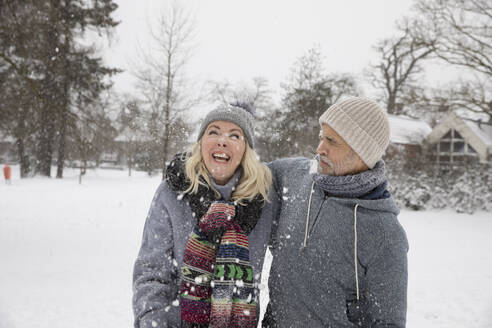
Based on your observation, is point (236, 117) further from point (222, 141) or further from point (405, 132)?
point (405, 132)

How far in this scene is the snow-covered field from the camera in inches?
170

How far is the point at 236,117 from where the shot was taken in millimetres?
1919

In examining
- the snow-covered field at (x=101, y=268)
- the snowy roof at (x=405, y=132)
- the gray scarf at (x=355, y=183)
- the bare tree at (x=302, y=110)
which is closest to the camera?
the gray scarf at (x=355, y=183)

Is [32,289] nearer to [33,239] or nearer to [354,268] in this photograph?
[33,239]

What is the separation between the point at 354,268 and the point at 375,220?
25 centimetres

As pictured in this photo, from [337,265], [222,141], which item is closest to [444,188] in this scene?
[337,265]

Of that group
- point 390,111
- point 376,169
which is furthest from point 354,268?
point 390,111

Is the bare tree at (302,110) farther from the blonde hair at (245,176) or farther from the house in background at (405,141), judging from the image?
the house in background at (405,141)

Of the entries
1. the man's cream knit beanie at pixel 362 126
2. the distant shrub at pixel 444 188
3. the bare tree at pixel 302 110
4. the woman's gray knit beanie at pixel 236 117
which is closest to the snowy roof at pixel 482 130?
the distant shrub at pixel 444 188

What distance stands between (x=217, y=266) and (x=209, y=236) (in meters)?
0.17

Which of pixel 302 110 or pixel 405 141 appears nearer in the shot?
pixel 302 110

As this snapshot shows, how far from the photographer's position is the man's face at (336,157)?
1658mm

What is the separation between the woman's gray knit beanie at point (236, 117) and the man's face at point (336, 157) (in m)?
0.47

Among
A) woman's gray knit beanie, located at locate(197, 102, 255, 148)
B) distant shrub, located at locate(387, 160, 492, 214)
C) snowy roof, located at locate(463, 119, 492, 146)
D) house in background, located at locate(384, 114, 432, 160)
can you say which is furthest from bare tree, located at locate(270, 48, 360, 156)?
snowy roof, located at locate(463, 119, 492, 146)
